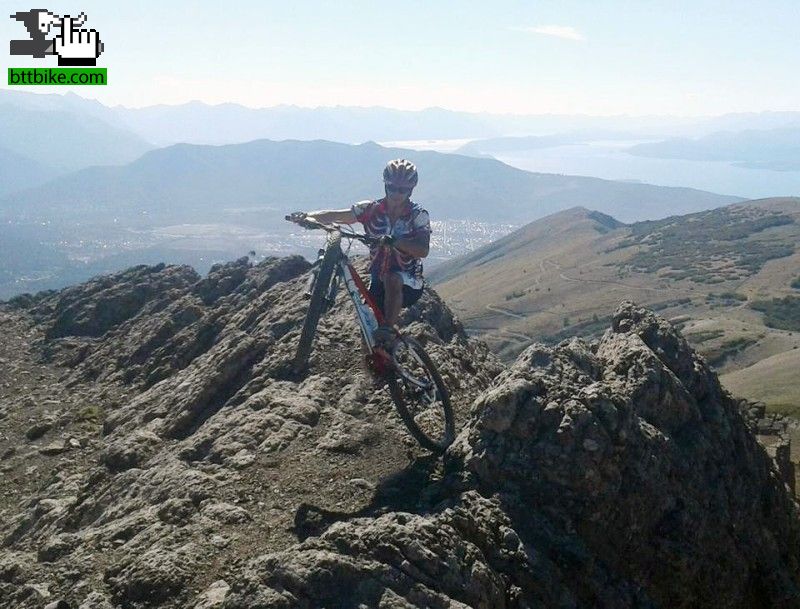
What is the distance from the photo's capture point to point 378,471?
10.5 meters

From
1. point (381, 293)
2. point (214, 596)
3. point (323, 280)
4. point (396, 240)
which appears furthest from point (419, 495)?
point (396, 240)

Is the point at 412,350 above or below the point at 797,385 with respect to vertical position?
above

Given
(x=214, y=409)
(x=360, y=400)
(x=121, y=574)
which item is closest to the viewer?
(x=121, y=574)

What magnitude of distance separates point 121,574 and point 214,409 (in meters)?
7.18

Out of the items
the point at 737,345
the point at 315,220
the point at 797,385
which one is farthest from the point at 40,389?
the point at 737,345

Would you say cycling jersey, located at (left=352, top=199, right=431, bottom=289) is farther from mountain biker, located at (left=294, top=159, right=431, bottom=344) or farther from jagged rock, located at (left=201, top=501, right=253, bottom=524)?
jagged rock, located at (left=201, top=501, right=253, bottom=524)

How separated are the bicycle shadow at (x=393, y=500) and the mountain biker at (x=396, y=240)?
2197 millimetres

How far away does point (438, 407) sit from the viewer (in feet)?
38.8

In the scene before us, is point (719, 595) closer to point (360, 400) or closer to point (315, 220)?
point (360, 400)

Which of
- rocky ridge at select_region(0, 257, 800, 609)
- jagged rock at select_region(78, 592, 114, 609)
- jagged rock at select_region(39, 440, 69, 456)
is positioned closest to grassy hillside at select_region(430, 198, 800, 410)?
rocky ridge at select_region(0, 257, 800, 609)

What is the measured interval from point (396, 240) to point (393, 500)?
3.96 meters

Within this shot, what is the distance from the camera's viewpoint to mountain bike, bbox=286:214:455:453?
10906 mm

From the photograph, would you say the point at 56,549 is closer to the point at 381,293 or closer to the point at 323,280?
the point at 323,280

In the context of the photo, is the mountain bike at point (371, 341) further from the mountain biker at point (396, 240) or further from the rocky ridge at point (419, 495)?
the rocky ridge at point (419, 495)
